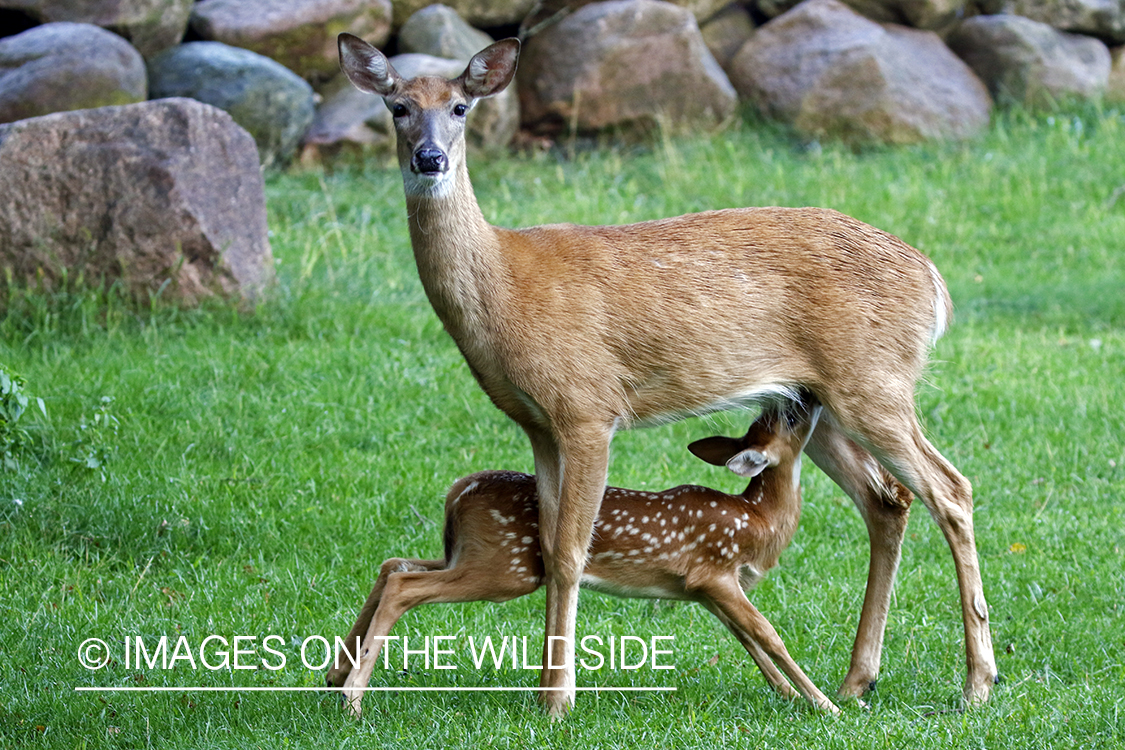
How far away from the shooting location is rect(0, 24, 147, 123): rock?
1048 centimetres

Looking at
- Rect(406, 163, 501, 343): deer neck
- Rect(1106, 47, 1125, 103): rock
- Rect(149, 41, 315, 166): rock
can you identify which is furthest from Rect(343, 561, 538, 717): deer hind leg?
Rect(1106, 47, 1125, 103): rock

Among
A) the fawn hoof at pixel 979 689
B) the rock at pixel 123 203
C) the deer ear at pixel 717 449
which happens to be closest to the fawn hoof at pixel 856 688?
the fawn hoof at pixel 979 689

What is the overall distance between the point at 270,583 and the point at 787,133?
9.58 meters

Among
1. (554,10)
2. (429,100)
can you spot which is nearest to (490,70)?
(429,100)

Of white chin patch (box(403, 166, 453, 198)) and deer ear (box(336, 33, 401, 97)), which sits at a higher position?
deer ear (box(336, 33, 401, 97))

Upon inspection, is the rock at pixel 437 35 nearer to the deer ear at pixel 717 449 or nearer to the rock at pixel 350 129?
the rock at pixel 350 129

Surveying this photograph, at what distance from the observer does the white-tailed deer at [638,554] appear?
4492 millimetres

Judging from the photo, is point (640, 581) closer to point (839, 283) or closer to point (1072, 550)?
point (839, 283)

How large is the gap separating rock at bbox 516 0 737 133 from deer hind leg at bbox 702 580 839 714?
9.36 metres

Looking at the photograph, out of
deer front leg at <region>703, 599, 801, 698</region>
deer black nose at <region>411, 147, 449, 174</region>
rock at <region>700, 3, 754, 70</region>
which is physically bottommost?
rock at <region>700, 3, 754, 70</region>

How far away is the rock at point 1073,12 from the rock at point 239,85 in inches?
314

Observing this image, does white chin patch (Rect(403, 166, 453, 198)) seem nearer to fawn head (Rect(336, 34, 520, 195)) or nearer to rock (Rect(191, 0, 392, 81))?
fawn head (Rect(336, 34, 520, 195))

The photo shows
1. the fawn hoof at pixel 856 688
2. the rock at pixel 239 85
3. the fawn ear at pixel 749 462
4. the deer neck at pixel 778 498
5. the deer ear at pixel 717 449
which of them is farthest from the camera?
the rock at pixel 239 85

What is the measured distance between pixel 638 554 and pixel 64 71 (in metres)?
8.05
